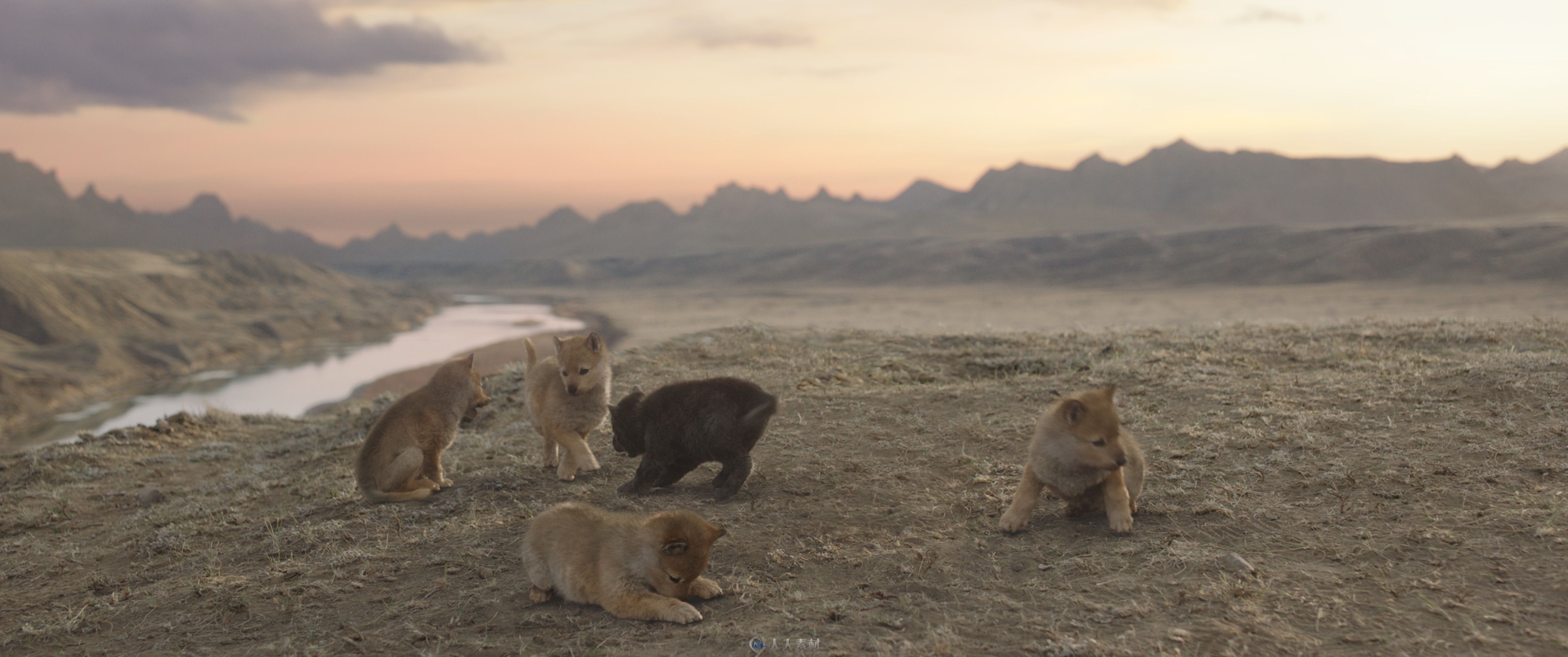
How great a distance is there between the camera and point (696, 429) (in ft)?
20.8

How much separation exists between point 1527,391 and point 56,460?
702 inches

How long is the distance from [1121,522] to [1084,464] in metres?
0.54

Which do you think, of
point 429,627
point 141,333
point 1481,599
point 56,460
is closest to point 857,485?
point 429,627

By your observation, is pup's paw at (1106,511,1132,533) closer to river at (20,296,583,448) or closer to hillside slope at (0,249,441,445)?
river at (20,296,583,448)

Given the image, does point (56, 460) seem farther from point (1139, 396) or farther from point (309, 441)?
point (1139, 396)

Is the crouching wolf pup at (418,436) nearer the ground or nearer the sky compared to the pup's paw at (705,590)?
nearer the sky

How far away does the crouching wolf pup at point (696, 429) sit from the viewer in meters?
6.26

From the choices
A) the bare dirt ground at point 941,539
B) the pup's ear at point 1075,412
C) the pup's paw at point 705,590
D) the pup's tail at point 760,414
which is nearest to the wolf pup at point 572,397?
the bare dirt ground at point 941,539

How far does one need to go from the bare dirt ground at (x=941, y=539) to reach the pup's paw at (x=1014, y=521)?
116 millimetres

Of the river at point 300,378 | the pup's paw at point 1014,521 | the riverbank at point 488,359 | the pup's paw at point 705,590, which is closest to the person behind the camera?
the pup's paw at point 705,590

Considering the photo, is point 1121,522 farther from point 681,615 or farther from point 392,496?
point 392,496

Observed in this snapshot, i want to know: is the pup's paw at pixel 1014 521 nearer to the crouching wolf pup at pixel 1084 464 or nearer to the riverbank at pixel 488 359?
the crouching wolf pup at pixel 1084 464

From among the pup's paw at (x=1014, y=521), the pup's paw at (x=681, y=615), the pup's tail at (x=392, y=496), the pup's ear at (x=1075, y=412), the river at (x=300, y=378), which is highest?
the pup's ear at (x=1075, y=412)

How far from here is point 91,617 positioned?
5375 mm
